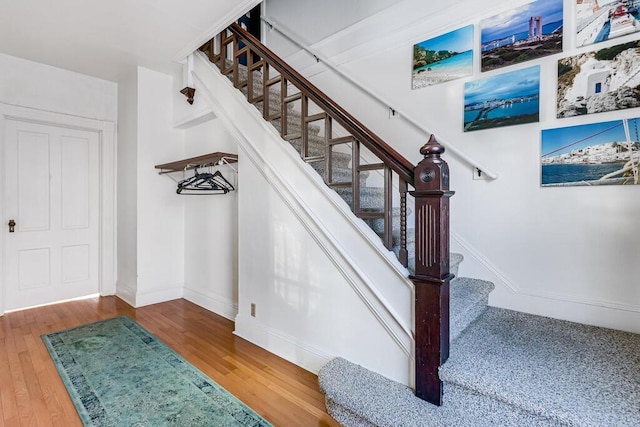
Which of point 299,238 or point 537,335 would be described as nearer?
point 537,335

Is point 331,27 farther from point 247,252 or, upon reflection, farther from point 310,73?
point 247,252

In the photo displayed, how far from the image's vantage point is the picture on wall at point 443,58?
2.39 metres

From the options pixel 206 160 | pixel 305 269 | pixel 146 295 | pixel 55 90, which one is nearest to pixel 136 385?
pixel 305 269

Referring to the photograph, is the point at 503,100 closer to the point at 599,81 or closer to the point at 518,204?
the point at 599,81

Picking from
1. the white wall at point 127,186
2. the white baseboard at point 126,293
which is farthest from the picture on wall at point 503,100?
the white baseboard at point 126,293

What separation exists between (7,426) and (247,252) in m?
1.70

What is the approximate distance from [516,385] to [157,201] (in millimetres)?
3847

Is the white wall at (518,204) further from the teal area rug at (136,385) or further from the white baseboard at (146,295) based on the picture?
the white baseboard at (146,295)

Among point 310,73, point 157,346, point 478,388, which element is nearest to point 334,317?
point 478,388

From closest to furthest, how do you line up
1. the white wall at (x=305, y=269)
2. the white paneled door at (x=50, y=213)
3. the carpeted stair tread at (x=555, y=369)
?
1. the carpeted stair tread at (x=555, y=369)
2. the white wall at (x=305, y=269)
3. the white paneled door at (x=50, y=213)

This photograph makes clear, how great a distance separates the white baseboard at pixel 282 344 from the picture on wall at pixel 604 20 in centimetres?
266

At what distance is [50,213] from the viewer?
12.0 feet

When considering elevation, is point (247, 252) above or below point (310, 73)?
below

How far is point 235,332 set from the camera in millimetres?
2848
